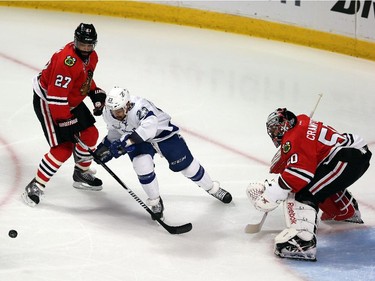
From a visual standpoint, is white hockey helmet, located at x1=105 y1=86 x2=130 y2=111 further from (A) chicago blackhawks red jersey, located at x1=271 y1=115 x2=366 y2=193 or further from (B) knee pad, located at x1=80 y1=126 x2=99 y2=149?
(A) chicago blackhawks red jersey, located at x1=271 y1=115 x2=366 y2=193

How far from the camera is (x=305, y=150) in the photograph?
4039mm

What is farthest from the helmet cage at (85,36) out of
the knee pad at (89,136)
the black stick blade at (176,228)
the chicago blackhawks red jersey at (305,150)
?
the chicago blackhawks red jersey at (305,150)

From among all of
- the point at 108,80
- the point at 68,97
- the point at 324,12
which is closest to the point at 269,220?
the point at 68,97

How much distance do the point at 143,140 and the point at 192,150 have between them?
124 cm

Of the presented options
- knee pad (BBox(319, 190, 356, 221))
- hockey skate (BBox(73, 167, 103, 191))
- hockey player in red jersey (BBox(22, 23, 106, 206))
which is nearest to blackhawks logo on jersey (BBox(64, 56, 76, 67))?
hockey player in red jersey (BBox(22, 23, 106, 206))

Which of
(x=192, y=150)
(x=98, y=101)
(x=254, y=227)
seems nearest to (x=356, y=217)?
(x=254, y=227)

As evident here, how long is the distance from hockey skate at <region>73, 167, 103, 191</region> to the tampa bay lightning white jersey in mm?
453

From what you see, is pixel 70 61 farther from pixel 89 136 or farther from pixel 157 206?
pixel 157 206

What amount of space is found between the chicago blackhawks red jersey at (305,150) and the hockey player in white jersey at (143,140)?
1.80 feet

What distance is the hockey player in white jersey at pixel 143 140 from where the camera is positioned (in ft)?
13.7

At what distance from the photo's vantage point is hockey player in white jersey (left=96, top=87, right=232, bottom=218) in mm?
4188

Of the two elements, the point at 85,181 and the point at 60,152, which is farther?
the point at 85,181

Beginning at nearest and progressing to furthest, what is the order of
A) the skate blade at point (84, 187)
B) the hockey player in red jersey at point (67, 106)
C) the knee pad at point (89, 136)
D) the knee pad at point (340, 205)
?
the hockey player in red jersey at point (67, 106), the knee pad at point (340, 205), the knee pad at point (89, 136), the skate blade at point (84, 187)

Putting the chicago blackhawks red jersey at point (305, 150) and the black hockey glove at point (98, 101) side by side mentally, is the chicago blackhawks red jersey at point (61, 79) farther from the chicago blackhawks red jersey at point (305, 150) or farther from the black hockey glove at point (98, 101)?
the chicago blackhawks red jersey at point (305, 150)
